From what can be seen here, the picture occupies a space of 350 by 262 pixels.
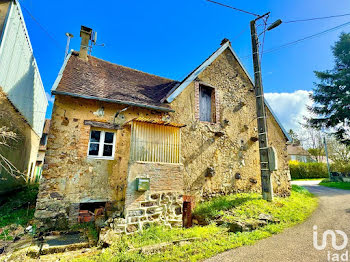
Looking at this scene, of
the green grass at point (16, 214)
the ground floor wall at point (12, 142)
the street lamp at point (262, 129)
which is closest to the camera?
the green grass at point (16, 214)

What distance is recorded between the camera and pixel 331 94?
1625cm

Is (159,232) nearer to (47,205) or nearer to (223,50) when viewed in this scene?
(47,205)

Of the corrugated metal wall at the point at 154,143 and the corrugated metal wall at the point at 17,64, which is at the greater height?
the corrugated metal wall at the point at 17,64

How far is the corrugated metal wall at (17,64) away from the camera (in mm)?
6888

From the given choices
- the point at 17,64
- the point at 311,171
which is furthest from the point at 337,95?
the point at 17,64

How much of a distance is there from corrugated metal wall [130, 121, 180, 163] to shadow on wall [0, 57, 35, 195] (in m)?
4.65

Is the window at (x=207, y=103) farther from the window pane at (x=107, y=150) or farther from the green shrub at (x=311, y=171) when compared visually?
the green shrub at (x=311, y=171)

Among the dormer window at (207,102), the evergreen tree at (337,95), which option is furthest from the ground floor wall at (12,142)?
the evergreen tree at (337,95)

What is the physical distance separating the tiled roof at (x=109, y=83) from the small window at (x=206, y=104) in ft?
6.00

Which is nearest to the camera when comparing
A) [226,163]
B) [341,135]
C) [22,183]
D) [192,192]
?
A: [192,192]

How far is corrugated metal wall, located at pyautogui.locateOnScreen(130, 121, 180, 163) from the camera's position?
5.75 meters

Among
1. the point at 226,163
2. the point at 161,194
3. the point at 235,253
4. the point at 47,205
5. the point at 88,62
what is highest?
the point at 88,62

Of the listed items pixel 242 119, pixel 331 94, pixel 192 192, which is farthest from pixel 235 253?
pixel 331 94

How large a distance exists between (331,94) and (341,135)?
380 centimetres
